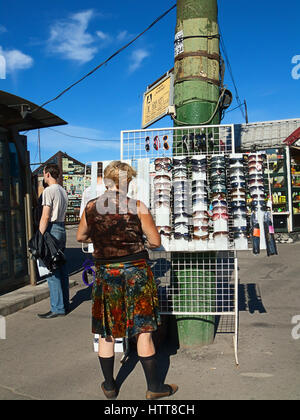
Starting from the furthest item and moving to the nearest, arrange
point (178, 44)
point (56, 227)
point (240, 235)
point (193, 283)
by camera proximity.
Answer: point (56, 227) → point (178, 44) → point (193, 283) → point (240, 235)

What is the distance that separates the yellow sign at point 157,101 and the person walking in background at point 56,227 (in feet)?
5.10

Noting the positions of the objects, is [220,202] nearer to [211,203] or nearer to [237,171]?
[211,203]

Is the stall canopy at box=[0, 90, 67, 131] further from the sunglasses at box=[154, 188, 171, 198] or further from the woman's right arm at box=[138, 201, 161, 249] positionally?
the woman's right arm at box=[138, 201, 161, 249]

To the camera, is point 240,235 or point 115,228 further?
point 240,235

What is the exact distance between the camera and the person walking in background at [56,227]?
523 cm

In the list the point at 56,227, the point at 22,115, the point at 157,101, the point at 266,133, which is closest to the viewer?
the point at 56,227

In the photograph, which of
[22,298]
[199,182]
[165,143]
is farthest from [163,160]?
[22,298]

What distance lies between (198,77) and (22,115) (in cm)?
311

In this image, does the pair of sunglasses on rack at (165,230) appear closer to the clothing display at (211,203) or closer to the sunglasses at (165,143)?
the clothing display at (211,203)

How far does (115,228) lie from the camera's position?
2988 millimetres

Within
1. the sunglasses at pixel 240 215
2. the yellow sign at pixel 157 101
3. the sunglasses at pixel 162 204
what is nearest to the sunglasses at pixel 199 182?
the sunglasses at pixel 162 204

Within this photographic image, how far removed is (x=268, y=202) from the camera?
12.8 ft
